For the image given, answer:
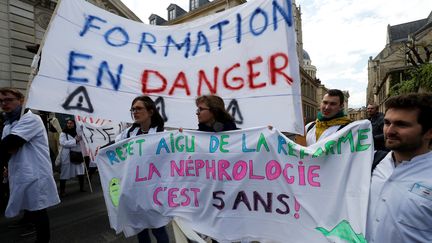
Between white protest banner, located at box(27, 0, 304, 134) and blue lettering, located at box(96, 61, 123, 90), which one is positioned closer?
white protest banner, located at box(27, 0, 304, 134)

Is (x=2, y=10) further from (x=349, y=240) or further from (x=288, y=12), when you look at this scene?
(x=349, y=240)

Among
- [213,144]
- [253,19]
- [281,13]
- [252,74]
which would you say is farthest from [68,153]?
[281,13]

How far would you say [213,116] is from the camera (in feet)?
8.87

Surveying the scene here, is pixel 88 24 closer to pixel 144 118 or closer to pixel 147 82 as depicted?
pixel 147 82

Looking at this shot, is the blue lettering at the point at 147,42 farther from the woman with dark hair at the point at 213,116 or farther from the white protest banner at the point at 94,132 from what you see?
the white protest banner at the point at 94,132

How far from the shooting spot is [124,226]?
276 cm

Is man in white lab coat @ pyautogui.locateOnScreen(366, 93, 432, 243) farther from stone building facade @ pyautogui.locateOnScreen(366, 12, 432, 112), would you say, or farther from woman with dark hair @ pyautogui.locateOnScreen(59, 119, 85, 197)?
stone building facade @ pyautogui.locateOnScreen(366, 12, 432, 112)

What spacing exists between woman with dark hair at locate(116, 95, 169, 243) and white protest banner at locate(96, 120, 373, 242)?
17 centimetres

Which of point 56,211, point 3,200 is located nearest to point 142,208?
point 56,211

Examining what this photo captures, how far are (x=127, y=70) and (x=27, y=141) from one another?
1321mm

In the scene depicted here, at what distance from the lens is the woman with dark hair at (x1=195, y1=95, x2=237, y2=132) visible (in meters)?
2.68

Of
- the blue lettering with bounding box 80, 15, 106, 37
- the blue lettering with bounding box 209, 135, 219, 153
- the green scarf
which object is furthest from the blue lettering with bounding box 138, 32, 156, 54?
the green scarf

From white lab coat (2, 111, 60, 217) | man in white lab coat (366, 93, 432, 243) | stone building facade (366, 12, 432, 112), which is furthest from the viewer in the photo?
stone building facade (366, 12, 432, 112)

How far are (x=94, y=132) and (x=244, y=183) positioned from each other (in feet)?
16.5
